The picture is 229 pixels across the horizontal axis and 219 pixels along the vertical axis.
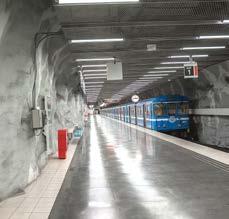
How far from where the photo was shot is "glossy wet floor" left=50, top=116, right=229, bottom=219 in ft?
16.2

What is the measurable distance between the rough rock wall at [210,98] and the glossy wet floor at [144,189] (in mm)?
7791

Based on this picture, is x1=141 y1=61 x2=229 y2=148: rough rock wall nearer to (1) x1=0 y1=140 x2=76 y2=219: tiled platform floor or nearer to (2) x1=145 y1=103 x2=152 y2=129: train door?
(2) x1=145 y1=103 x2=152 y2=129: train door

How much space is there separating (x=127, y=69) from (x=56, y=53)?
8024 millimetres

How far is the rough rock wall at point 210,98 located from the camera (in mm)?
16766

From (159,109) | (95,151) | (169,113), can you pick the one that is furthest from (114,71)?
(169,113)

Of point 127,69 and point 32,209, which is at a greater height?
→ point 127,69

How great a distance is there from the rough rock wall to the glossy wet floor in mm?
7791

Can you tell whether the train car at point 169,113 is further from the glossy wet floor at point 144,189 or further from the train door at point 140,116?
the glossy wet floor at point 144,189

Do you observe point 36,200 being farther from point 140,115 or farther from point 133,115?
point 133,115

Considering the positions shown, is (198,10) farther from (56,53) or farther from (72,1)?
(56,53)

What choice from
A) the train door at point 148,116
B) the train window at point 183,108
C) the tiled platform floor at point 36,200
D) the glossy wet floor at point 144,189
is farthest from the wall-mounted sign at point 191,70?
the tiled platform floor at point 36,200

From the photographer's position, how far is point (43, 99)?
28.4 feet

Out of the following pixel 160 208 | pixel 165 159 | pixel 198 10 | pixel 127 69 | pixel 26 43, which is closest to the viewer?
pixel 160 208

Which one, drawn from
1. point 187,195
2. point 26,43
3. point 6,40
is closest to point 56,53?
point 26,43
